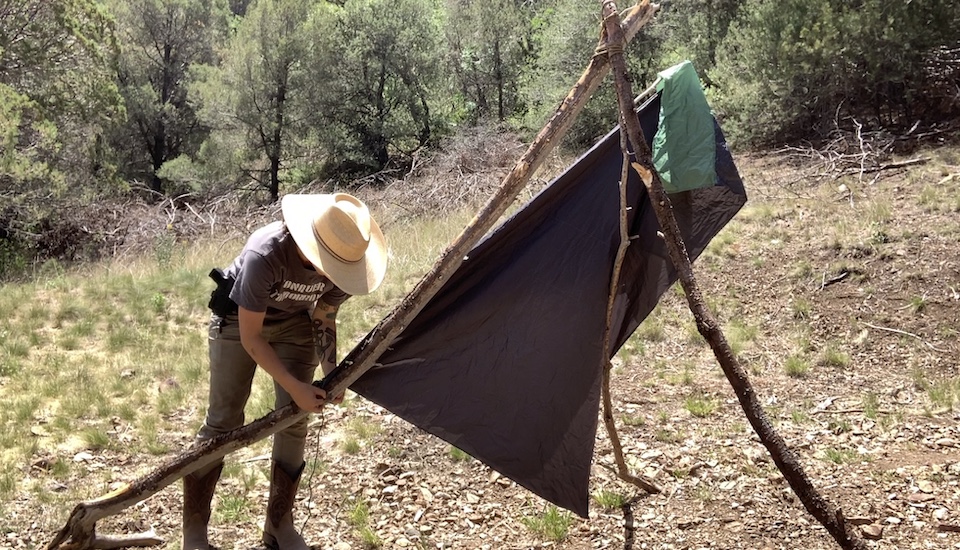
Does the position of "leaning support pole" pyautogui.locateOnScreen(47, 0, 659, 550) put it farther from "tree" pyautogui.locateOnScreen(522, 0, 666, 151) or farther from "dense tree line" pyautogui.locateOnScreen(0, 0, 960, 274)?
"tree" pyautogui.locateOnScreen(522, 0, 666, 151)

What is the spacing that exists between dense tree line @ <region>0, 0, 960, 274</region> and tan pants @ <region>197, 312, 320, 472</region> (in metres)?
10.1

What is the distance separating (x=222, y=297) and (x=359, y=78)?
70.6 feet

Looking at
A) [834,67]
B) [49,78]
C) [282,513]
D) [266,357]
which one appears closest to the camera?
[266,357]

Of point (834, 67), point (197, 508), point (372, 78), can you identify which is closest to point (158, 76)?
point (372, 78)

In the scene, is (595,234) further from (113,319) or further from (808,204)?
(808,204)

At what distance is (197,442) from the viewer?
10.0 feet

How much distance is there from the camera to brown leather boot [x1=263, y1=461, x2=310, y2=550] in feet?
10.4

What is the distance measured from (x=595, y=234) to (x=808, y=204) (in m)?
6.07

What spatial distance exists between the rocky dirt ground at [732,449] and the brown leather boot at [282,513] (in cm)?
21

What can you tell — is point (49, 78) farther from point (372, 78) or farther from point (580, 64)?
point (580, 64)

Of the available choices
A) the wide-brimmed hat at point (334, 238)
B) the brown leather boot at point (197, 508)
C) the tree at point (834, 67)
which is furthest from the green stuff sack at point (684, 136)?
the tree at point (834, 67)

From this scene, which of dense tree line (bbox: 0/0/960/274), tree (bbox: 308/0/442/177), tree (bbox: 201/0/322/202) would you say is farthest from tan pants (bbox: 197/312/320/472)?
tree (bbox: 201/0/322/202)

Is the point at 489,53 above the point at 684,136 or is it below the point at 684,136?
below

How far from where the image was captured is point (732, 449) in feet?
13.1
